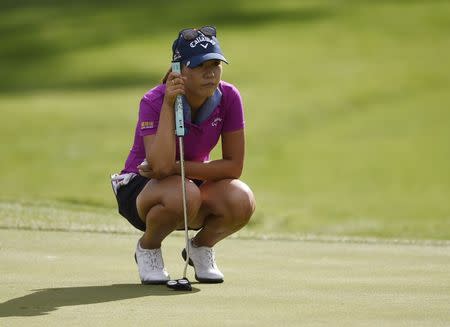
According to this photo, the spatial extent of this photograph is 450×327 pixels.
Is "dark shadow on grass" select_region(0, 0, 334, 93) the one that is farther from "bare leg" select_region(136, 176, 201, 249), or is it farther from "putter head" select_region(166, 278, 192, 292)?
"putter head" select_region(166, 278, 192, 292)

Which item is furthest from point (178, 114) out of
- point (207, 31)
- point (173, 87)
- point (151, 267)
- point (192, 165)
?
point (151, 267)

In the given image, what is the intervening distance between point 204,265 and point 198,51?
0.94 m

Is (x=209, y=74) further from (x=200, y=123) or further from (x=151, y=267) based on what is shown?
(x=151, y=267)

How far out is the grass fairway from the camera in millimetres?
4582

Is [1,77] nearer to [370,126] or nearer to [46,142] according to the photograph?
[46,142]

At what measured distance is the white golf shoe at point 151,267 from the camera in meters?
5.55

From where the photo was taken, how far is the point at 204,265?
5.69 meters

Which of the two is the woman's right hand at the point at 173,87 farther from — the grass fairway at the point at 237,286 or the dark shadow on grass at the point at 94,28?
the dark shadow on grass at the point at 94,28

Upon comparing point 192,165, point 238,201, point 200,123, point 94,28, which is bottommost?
point 238,201

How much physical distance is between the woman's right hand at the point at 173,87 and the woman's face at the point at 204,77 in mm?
68

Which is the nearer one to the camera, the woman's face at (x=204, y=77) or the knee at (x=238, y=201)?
the woman's face at (x=204, y=77)

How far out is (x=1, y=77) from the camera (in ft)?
117

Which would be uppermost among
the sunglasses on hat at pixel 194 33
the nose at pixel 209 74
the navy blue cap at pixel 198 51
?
the sunglasses on hat at pixel 194 33

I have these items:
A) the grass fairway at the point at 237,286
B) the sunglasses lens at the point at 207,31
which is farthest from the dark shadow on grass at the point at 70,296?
the sunglasses lens at the point at 207,31
